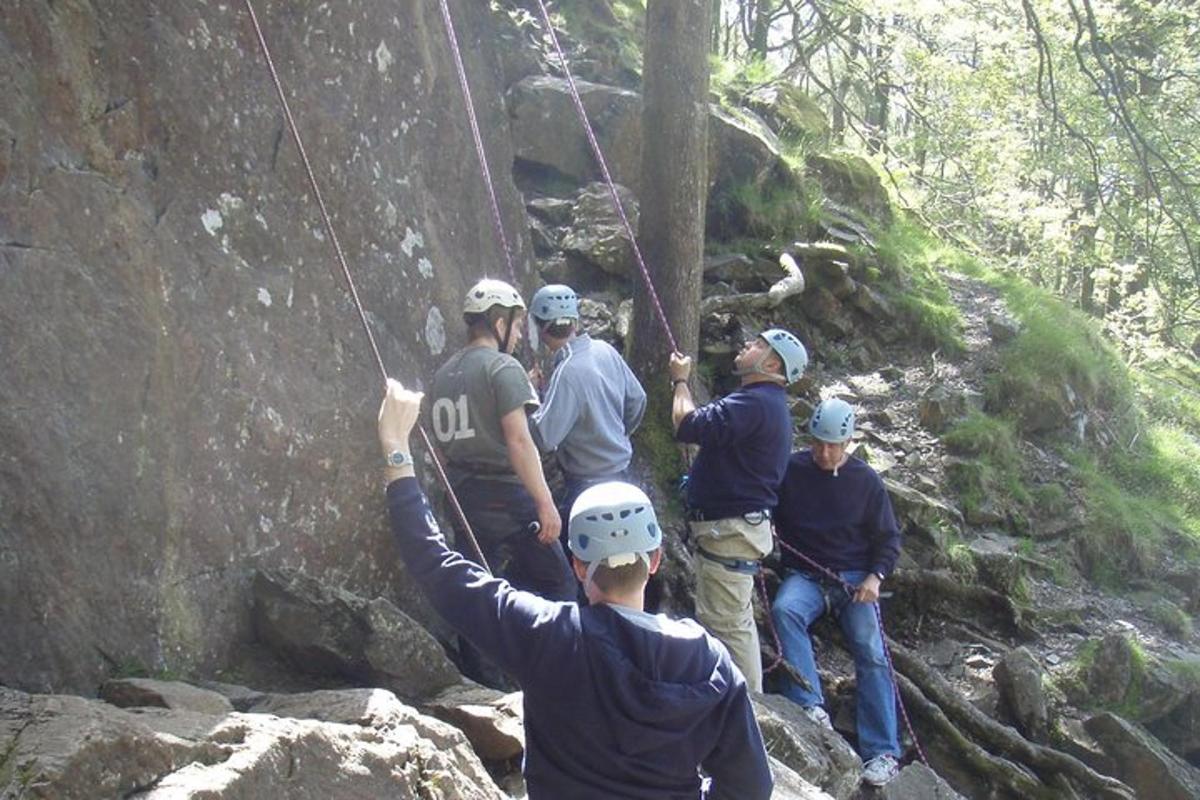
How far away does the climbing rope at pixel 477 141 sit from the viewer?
720 centimetres

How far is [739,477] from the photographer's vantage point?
6777 mm

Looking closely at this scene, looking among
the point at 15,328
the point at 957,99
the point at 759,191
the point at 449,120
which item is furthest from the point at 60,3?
the point at 957,99

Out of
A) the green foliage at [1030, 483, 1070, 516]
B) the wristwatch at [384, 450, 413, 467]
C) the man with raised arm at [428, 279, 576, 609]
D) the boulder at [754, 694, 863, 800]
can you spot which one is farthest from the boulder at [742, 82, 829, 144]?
the wristwatch at [384, 450, 413, 467]

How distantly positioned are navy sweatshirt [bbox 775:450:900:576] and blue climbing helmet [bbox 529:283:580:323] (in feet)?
6.73

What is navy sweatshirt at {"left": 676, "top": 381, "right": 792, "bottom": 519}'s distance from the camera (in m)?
6.55

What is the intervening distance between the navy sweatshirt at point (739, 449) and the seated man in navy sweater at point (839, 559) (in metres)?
0.57

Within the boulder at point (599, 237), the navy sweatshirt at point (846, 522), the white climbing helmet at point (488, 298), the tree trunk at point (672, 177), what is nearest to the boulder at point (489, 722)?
the white climbing helmet at point (488, 298)

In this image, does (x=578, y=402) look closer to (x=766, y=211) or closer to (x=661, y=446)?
(x=661, y=446)

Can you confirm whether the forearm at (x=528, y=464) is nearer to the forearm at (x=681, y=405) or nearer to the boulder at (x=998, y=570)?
the forearm at (x=681, y=405)

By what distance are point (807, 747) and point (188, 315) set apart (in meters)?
3.87

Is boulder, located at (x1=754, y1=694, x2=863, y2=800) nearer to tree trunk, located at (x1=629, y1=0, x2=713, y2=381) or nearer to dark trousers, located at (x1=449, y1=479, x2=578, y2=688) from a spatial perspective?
dark trousers, located at (x1=449, y1=479, x2=578, y2=688)

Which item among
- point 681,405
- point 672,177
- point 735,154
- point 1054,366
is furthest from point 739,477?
point 1054,366

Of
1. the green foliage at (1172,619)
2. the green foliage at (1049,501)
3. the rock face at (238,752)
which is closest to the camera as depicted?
the rock face at (238,752)

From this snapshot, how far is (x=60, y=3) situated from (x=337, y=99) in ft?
5.52
